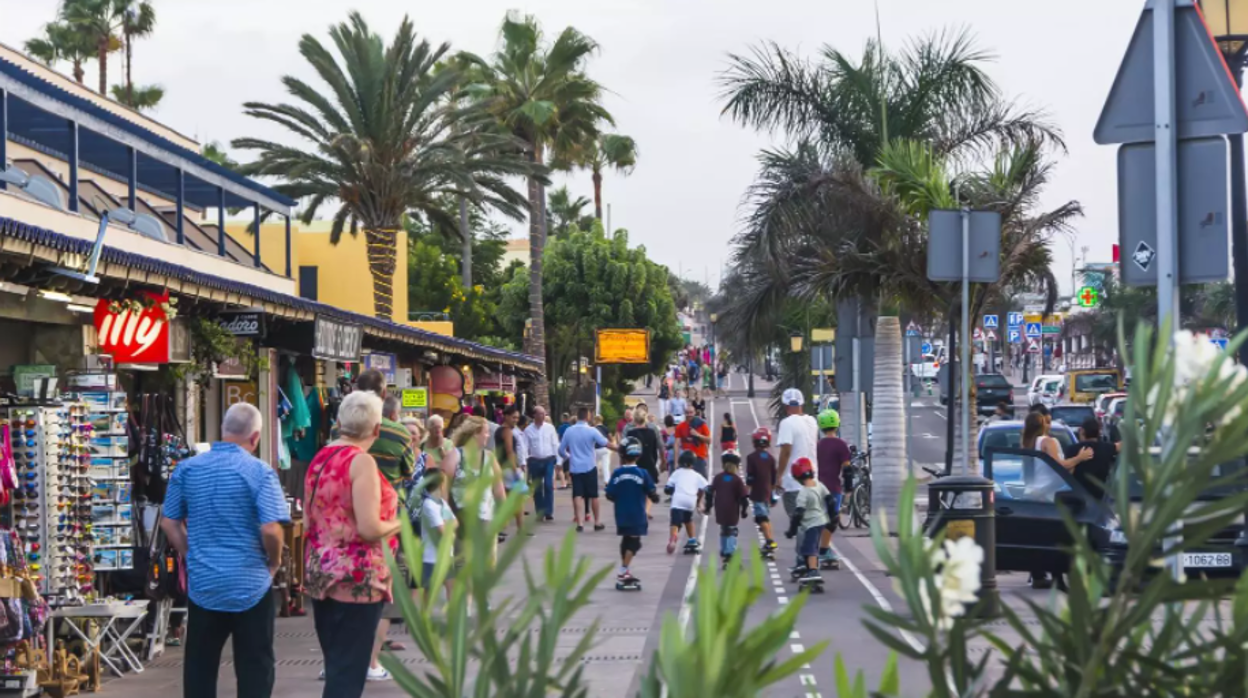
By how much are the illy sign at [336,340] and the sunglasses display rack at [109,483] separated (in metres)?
4.65

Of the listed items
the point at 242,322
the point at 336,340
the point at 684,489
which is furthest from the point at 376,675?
the point at 684,489

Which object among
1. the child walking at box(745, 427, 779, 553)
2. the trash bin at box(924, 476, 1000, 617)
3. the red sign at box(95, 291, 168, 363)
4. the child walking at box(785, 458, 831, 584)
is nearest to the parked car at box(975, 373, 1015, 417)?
the child walking at box(745, 427, 779, 553)

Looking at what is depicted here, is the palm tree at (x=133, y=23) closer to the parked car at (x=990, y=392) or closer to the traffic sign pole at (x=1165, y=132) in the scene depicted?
the parked car at (x=990, y=392)

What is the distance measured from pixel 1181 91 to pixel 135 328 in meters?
8.23

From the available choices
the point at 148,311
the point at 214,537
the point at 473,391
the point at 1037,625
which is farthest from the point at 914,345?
the point at 1037,625

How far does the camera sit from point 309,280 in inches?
1900

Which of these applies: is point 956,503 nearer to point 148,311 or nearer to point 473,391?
point 148,311

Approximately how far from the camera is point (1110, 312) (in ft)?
257

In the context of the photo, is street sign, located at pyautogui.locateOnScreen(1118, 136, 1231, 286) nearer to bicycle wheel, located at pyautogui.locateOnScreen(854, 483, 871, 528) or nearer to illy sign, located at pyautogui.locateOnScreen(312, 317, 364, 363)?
illy sign, located at pyautogui.locateOnScreen(312, 317, 364, 363)

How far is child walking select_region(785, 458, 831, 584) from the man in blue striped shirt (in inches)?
342

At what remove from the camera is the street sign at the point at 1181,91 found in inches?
243

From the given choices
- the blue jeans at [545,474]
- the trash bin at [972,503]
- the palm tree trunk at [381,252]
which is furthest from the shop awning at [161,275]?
the palm tree trunk at [381,252]

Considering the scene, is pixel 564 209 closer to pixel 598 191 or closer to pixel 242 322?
pixel 598 191

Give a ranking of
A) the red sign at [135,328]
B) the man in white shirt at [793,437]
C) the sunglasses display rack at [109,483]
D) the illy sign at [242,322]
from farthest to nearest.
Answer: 1. the man in white shirt at [793,437]
2. the illy sign at [242,322]
3. the red sign at [135,328]
4. the sunglasses display rack at [109,483]
